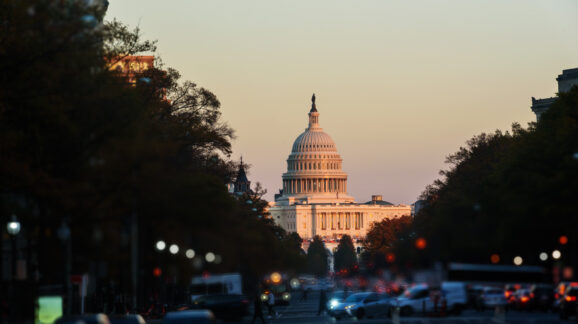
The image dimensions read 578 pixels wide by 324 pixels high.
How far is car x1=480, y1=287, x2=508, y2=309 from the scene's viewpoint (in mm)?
79812

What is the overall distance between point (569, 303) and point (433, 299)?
6.82 metres

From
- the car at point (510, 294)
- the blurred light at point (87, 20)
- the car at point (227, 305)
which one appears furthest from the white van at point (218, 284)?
the blurred light at point (87, 20)

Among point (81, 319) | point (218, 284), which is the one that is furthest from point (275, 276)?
point (81, 319)

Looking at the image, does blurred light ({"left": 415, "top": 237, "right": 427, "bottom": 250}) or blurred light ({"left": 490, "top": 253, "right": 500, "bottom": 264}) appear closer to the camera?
blurred light ({"left": 415, "top": 237, "right": 427, "bottom": 250})

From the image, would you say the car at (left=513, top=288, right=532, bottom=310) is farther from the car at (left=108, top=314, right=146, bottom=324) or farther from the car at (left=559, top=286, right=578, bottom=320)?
the car at (left=108, top=314, right=146, bottom=324)

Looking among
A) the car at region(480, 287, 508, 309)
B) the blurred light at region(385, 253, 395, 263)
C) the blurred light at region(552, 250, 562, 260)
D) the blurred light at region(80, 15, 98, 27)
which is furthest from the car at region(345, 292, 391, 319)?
the blurred light at region(80, 15, 98, 27)

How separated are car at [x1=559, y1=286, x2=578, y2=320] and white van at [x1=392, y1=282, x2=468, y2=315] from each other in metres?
4.53

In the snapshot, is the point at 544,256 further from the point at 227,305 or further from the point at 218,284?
the point at 227,305

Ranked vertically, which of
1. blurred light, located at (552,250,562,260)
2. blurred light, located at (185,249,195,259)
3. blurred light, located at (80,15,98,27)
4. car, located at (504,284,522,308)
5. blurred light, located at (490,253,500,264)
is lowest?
car, located at (504,284,522,308)

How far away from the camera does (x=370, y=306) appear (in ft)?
262

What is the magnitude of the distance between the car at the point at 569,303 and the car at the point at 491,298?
13.0 m

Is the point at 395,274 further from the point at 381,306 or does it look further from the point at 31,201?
the point at 381,306

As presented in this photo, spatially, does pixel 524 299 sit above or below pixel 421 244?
below

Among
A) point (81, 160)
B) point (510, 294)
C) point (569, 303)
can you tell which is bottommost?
point (569, 303)
